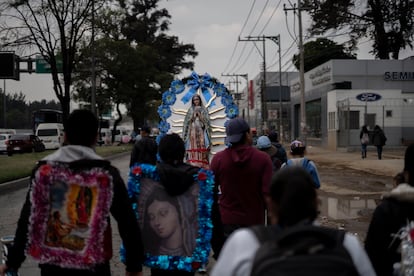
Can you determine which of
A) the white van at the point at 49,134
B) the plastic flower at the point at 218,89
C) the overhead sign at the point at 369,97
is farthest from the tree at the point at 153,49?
the plastic flower at the point at 218,89

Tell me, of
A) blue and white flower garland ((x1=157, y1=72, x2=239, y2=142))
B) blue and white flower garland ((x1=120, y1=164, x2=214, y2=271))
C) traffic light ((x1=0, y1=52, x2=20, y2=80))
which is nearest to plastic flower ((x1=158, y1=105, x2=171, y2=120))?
blue and white flower garland ((x1=157, y1=72, x2=239, y2=142))

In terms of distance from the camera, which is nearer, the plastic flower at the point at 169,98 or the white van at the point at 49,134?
the plastic flower at the point at 169,98

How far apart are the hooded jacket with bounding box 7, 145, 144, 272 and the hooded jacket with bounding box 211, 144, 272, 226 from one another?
131 cm

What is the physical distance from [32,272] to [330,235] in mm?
5350

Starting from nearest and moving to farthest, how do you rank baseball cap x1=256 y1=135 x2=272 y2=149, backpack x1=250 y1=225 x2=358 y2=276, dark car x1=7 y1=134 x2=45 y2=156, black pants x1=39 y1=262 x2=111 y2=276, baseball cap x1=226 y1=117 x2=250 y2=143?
1. backpack x1=250 y1=225 x2=358 y2=276
2. black pants x1=39 y1=262 x2=111 y2=276
3. baseball cap x1=226 y1=117 x2=250 y2=143
4. baseball cap x1=256 y1=135 x2=272 y2=149
5. dark car x1=7 y1=134 x2=45 y2=156

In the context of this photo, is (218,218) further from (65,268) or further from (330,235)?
(330,235)

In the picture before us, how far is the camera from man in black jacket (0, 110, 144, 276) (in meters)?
3.28

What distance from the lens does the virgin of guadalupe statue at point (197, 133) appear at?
9531 millimetres

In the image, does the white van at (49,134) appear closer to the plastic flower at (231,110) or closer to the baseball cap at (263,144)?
the plastic flower at (231,110)

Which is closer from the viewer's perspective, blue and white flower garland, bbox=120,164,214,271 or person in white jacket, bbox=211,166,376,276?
person in white jacket, bbox=211,166,376,276

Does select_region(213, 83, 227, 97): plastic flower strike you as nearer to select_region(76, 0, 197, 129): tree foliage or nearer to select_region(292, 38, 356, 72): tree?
select_region(76, 0, 197, 129): tree foliage

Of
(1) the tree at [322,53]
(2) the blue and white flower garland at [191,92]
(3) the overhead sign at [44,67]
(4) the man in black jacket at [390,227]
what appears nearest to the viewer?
(4) the man in black jacket at [390,227]

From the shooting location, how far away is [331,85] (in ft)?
127

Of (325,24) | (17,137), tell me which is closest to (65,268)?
(17,137)
